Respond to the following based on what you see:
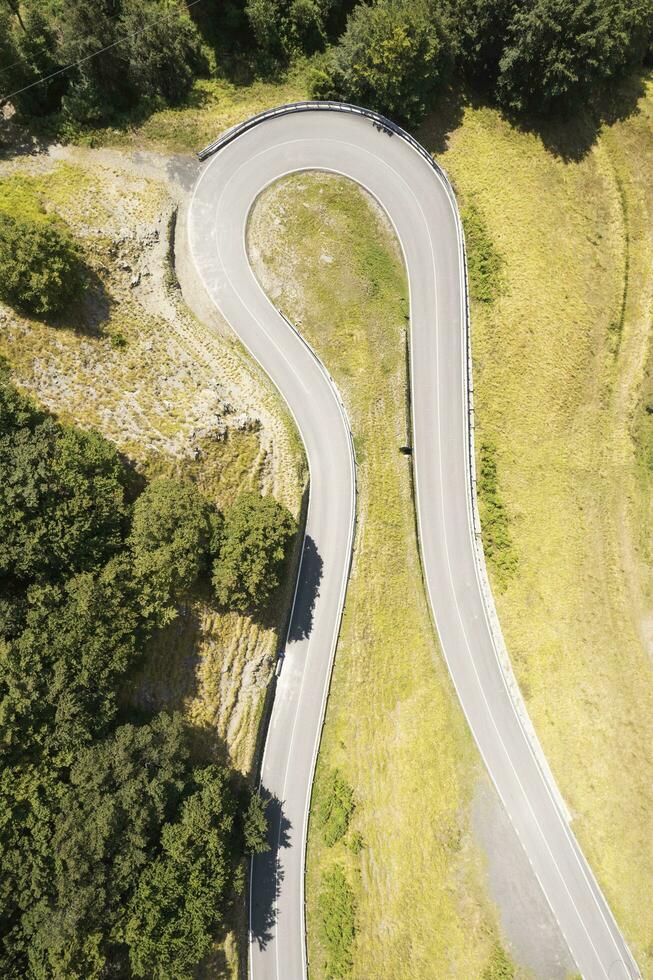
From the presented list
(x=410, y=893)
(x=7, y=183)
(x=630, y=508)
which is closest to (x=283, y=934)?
(x=410, y=893)

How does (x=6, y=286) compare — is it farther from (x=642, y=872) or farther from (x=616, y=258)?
(x=642, y=872)

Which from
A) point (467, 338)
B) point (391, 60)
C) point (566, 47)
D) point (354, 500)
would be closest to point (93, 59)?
point (391, 60)

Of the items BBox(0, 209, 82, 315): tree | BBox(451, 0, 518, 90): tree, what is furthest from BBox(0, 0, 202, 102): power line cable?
BBox(451, 0, 518, 90): tree

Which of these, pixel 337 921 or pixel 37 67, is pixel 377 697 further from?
pixel 37 67

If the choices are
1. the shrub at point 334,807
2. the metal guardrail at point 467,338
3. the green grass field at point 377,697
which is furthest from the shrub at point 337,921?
the metal guardrail at point 467,338

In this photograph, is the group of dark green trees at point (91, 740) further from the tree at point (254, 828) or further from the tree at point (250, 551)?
the tree at point (250, 551)
